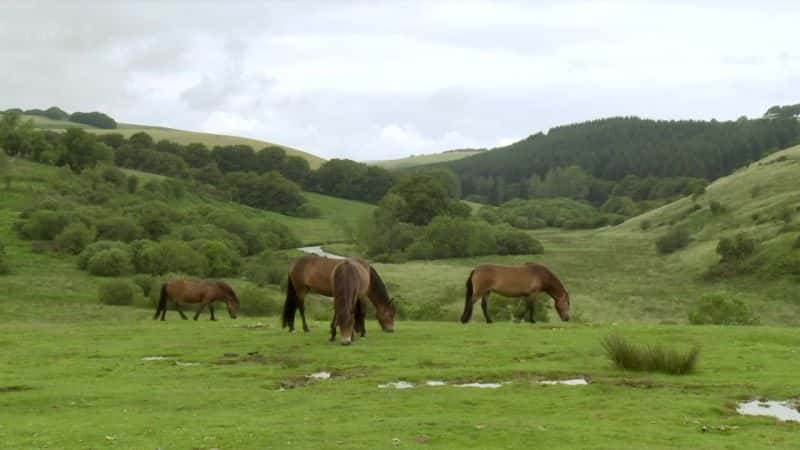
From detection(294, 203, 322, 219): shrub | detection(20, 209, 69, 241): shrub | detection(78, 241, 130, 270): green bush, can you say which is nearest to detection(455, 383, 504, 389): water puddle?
detection(78, 241, 130, 270): green bush

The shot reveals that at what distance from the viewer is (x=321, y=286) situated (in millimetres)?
21922

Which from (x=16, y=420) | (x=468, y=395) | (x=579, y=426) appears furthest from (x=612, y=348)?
(x=16, y=420)

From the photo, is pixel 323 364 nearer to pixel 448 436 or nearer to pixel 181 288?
pixel 448 436

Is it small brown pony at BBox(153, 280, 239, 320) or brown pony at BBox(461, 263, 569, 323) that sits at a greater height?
brown pony at BBox(461, 263, 569, 323)

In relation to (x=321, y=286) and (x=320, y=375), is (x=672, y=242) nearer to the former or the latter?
(x=321, y=286)

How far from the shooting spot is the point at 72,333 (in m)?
25.2

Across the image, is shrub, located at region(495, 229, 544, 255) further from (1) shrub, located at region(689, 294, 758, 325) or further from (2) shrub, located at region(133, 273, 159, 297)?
(1) shrub, located at region(689, 294, 758, 325)

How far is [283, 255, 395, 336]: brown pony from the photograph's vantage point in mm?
21797

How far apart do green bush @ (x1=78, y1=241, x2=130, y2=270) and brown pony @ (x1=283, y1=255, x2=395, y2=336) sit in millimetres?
51327

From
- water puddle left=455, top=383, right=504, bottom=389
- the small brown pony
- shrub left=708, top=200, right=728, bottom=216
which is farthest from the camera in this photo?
shrub left=708, top=200, right=728, bottom=216

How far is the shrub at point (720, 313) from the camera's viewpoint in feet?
120

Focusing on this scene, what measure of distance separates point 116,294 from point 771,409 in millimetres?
42688

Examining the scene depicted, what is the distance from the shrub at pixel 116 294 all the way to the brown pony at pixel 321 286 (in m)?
29.2

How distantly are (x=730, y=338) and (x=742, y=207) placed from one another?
3303 inches
